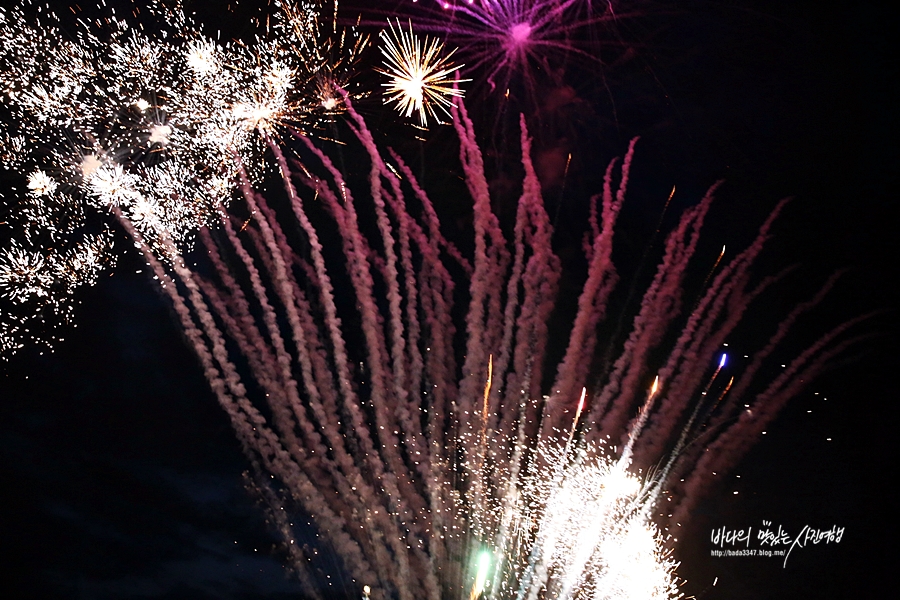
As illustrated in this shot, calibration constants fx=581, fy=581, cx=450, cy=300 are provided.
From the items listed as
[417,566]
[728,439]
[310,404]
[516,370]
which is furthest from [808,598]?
[310,404]

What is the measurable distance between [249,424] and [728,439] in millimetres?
7971

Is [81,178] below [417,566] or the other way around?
the other way around

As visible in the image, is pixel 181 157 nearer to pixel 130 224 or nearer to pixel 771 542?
pixel 130 224

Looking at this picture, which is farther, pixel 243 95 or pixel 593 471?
pixel 593 471

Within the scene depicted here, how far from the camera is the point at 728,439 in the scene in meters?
9.86

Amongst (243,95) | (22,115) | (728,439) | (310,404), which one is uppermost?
(243,95)

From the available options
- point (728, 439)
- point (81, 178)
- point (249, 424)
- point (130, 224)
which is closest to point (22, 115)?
point (81, 178)

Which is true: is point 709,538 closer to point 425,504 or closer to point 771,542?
point 771,542

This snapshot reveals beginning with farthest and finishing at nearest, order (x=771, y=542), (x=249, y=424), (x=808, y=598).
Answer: (x=808, y=598) → (x=771, y=542) → (x=249, y=424)

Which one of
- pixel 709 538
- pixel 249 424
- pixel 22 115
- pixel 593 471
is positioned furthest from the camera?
pixel 709 538

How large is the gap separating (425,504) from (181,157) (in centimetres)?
666

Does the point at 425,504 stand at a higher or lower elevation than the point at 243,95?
lower

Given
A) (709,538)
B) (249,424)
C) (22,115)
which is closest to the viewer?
(22,115)

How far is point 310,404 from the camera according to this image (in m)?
8.83
